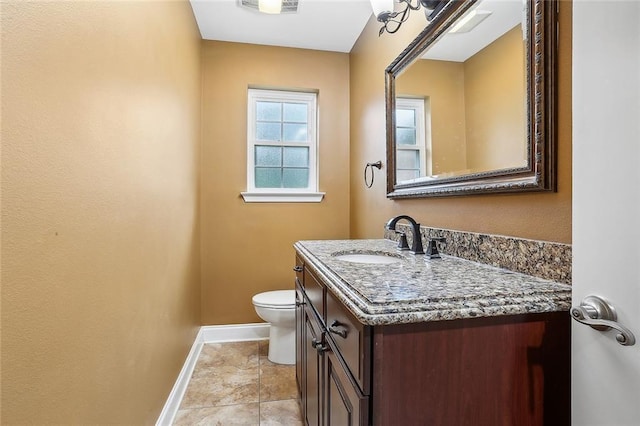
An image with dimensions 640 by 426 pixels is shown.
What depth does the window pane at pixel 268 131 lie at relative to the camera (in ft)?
9.13

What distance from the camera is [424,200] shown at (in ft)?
5.20

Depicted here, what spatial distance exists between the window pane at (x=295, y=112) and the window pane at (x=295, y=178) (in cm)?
46

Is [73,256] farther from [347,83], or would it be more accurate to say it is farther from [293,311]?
[347,83]

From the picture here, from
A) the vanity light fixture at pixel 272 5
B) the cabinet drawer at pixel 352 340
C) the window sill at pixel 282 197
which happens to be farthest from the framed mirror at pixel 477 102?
the window sill at pixel 282 197

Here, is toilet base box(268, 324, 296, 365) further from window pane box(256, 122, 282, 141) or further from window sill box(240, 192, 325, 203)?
window pane box(256, 122, 282, 141)

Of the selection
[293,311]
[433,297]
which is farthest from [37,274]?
[293,311]

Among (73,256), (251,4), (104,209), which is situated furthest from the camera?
(251,4)

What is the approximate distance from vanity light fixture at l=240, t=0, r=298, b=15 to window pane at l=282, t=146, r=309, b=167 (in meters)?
1.03

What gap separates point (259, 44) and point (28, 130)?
2374 millimetres

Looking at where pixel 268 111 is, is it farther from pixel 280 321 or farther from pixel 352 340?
pixel 352 340

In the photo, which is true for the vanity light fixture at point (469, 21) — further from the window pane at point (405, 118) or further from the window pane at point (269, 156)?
the window pane at point (269, 156)

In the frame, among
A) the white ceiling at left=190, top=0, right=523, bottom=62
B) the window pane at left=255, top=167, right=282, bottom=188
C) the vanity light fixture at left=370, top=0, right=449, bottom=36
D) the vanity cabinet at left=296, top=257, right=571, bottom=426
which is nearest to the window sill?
the window pane at left=255, top=167, right=282, bottom=188

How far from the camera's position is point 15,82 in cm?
64

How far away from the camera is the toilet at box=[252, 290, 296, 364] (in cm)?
215
